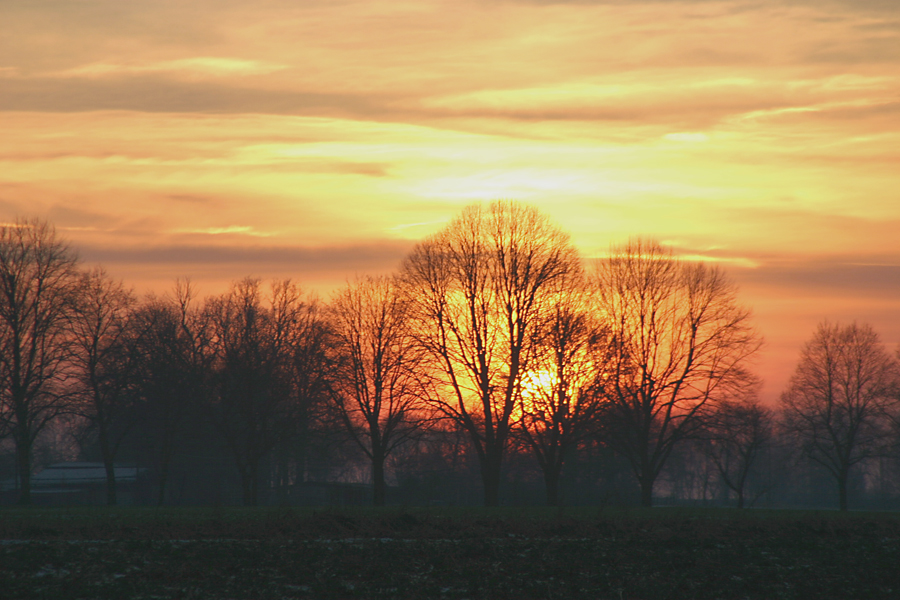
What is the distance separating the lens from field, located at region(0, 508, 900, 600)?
16.3 metres

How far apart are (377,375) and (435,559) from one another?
30.7 m

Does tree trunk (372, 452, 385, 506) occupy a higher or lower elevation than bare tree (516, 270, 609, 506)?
lower

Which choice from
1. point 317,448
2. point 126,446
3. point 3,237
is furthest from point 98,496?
point 3,237

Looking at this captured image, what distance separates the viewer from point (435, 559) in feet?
62.1

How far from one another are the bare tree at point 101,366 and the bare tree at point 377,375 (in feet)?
41.6

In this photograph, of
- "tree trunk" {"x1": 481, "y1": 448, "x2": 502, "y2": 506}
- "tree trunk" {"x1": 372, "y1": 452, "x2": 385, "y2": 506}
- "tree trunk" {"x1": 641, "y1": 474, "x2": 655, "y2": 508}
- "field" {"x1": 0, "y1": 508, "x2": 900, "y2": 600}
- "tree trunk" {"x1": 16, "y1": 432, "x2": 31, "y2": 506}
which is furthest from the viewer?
"tree trunk" {"x1": 372, "y1": 452, "x2": 385, "y2": 506}

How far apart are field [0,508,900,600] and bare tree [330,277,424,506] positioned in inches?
930

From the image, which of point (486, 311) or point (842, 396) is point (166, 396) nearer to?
point (486, 311)

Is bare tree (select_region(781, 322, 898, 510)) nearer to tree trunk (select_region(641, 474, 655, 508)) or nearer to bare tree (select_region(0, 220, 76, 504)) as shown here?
tree trunk (select_region(641, 474, 655, 508))

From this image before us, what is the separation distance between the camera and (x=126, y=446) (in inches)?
2331

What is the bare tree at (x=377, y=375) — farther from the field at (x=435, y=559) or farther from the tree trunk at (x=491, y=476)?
the field at (x=435, y=559)

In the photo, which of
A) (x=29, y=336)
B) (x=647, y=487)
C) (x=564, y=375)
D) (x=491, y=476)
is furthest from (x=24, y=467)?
(x=647, y=487)

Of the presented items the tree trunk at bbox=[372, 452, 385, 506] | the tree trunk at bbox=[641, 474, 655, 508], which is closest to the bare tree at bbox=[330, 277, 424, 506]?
the tree trunk at bbox=[372, 452, 385, 506]

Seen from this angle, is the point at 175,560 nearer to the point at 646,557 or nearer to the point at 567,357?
the point at 646,557
